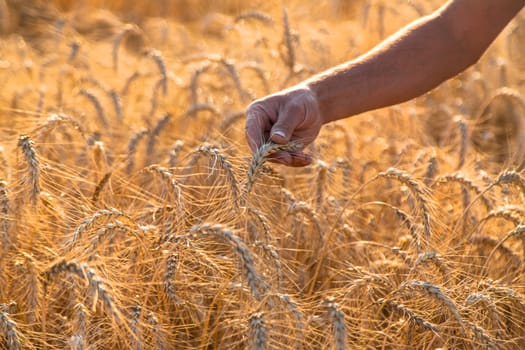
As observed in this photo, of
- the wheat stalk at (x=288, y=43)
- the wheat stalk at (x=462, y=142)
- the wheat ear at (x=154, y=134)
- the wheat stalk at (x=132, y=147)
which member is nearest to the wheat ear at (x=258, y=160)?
the wheat stalk at (x=132, y=147)

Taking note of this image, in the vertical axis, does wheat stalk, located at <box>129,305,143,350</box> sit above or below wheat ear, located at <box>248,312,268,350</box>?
below

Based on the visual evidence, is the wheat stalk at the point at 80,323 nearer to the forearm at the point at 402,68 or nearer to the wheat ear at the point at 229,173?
the wheat ear at the point at 229,173

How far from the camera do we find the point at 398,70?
6.70 feet

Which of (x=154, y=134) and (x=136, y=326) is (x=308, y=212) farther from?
(x=154, y=134)

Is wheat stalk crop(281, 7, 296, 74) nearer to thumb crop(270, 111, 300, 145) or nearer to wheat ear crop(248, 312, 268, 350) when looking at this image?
thumb crop(270, 111, 300, 145)

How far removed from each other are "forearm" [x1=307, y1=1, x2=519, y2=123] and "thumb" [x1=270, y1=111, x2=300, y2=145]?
0.16 meters

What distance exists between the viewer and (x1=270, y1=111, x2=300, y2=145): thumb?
1.72m

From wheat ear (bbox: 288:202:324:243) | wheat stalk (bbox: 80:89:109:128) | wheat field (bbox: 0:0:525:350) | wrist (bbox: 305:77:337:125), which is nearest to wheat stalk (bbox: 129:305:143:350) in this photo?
wheat field (bbox: 0:0:525:350)

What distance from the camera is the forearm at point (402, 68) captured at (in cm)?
199

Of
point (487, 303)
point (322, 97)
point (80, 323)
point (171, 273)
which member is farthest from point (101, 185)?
point (487, 303)

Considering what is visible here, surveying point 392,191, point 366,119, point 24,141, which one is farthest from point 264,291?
point 366,119

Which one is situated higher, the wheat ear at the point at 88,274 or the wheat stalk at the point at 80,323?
the wheat ear at the point at 88,274

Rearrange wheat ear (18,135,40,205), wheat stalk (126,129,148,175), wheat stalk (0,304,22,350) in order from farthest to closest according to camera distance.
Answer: wheat stalk (126,129,148,175)
wheat ear (18,135,40,205)
wheat stalk (0,304,22,350)

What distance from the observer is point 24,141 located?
1848 mm
